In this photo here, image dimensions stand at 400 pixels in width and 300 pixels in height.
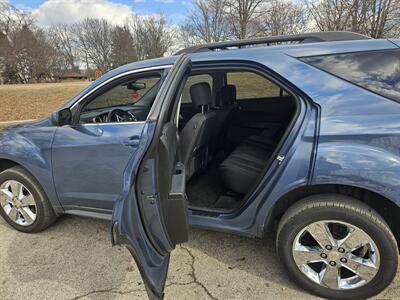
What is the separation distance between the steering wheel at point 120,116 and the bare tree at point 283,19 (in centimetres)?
1842

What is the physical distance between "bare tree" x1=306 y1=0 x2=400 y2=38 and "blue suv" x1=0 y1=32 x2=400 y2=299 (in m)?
13.2

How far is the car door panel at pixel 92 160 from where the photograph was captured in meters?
2.39

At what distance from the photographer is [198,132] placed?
8.05 feet

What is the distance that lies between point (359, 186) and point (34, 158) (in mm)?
2632

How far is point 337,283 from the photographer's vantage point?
81.0 inches

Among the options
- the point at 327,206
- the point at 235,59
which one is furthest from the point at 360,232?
the point at 235,59

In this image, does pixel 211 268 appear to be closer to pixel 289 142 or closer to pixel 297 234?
pixel 297 234

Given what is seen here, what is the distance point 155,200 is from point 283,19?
921 inches

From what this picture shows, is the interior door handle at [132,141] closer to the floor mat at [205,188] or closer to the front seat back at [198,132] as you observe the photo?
the front seat back at [198,132]

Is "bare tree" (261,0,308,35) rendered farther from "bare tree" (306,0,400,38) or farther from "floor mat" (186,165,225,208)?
"floor mat" (186,165,225,208)

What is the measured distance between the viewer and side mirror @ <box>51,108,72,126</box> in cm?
249

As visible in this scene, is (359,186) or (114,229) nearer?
(114,229)

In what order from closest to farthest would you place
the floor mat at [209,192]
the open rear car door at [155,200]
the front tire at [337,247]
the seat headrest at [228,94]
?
1. the open rear car door at [155,200]
2. the front tire at [337,247]
3. the floor mat at [209,192]
4. the seat headrest at [228,94]

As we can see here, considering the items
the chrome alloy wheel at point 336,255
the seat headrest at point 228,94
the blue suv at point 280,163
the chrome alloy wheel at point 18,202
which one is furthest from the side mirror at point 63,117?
the chrome alloy wheel at point 336,255
